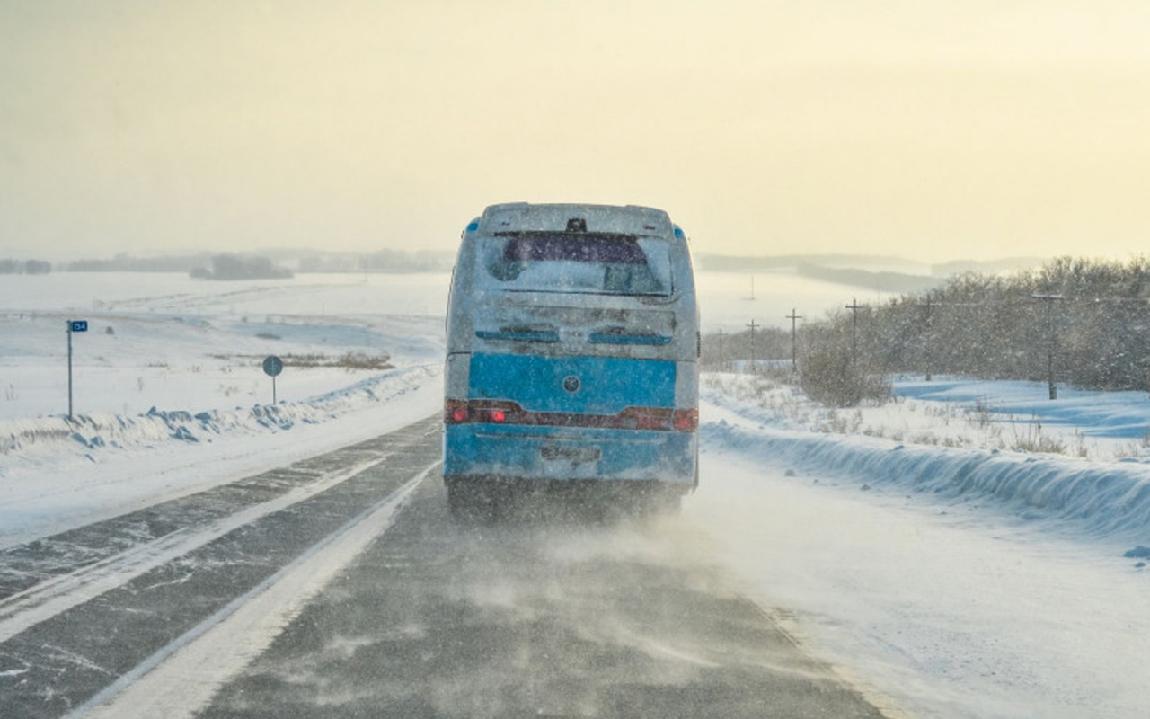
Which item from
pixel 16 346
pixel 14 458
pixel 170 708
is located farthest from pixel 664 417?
pixel 16 346

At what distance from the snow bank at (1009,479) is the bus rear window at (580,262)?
445cm

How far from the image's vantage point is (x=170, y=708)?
4441mm

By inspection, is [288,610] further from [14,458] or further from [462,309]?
[14,458]

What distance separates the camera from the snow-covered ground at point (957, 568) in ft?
17.2

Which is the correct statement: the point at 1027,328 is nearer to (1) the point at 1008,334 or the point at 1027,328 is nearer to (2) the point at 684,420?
(1) the point at 1008,334

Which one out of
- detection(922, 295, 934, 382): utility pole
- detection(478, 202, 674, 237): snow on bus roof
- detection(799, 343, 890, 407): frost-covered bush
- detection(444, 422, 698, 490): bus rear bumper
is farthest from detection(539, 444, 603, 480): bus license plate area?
detection(922, 295, 934, 382): utility pole

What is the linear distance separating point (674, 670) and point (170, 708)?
2.33 metres

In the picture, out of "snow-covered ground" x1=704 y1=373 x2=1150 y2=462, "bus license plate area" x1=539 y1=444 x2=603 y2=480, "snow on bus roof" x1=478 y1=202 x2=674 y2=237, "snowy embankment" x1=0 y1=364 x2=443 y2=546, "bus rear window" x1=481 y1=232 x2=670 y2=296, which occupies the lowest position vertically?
"snow-covered ground" x1=704 y1=373 x2=1150 y2=462

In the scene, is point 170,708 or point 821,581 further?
point 821,581

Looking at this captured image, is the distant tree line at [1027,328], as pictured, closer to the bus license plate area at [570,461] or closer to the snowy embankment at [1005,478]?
the snowy embankment at [1005,478]

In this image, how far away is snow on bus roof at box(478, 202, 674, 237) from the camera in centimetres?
985

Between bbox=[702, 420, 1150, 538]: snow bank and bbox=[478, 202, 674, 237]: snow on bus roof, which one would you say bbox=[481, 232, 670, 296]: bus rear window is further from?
bbox=[702, 420, 1150, 538]: snow bank

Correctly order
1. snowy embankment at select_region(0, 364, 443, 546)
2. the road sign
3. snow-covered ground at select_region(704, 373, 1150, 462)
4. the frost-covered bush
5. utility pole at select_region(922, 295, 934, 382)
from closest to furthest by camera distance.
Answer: snowy embankment at select_region(0, 364, 443, 546)
snow-covered ground at select_region(704, 373, 1150, 462)
the road sign
the frost-covered bush
utility pole at select_region(922, 295, 934, 382)

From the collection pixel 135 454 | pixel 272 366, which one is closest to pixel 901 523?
pixel 135 454
